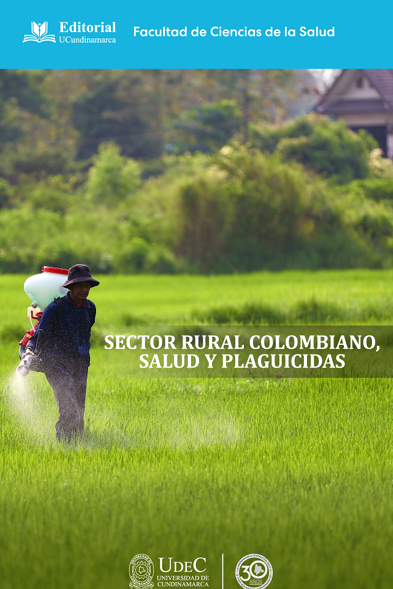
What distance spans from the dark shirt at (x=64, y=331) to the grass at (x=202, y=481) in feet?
2.10

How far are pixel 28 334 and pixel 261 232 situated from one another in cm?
1533

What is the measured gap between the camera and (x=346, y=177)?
2819cm

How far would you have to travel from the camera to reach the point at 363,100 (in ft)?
100

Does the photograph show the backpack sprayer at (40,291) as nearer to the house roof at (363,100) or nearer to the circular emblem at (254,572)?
the circular emblem at (254,572)

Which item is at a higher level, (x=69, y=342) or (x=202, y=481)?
(x=69, y=342)

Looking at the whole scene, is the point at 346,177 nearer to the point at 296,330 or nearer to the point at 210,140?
the point at 210,140

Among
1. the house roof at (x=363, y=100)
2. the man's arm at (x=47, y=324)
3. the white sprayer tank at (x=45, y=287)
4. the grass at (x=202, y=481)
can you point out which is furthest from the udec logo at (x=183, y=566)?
the house roof at (x=363, y=100)

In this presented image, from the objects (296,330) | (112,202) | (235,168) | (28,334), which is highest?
(112,202)

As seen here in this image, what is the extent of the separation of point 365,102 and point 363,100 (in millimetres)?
108

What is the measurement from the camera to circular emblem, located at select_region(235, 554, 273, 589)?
3.28 meters

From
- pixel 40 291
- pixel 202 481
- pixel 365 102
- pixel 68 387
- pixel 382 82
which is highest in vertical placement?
pixel 365 102

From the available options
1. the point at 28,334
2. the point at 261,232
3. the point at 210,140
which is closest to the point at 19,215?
the point at 261,232

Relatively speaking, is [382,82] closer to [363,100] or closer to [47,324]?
[363,100]

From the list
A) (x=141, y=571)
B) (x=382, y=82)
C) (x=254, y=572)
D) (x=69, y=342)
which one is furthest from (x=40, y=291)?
(x=382, y=82)
